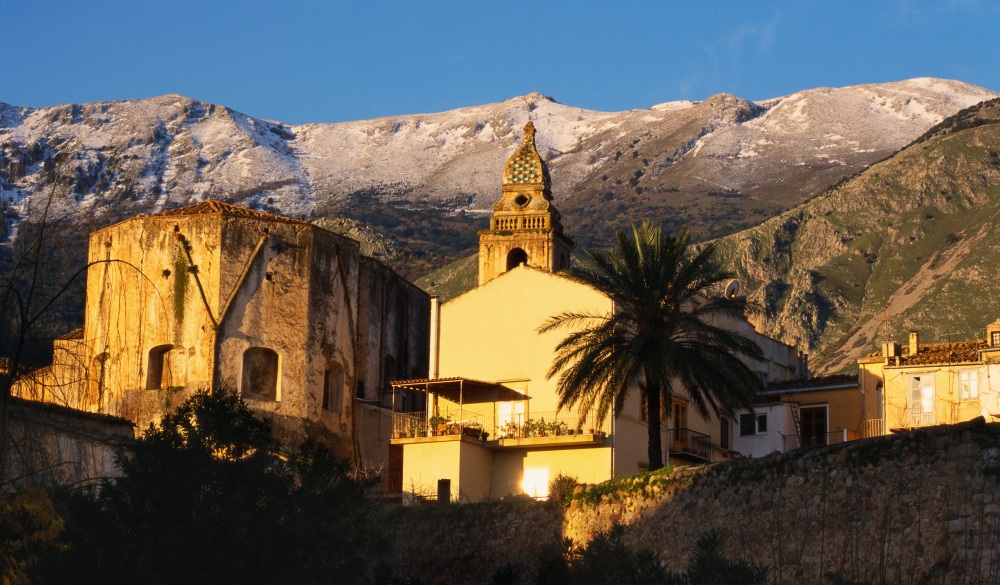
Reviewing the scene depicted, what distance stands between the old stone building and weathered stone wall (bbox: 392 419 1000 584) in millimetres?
14405

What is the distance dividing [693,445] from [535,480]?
640 centimetres

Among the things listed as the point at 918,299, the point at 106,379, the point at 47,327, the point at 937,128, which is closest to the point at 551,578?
the point at 47,327

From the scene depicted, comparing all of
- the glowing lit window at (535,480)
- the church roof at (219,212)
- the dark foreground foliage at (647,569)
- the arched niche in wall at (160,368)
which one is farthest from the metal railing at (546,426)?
the dark foreground foliage at (647,569)

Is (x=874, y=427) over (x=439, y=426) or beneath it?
over

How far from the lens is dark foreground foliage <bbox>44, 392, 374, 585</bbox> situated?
2984 centimetres

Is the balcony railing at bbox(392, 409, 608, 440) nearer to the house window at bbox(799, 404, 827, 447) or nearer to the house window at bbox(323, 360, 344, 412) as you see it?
the house window at bbox(323, 360, 344, 412)

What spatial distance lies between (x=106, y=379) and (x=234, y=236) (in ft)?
20.1

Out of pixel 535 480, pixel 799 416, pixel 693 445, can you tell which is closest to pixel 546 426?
pixel 535 480

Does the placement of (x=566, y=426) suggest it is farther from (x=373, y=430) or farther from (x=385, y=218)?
(x=385, y=218)

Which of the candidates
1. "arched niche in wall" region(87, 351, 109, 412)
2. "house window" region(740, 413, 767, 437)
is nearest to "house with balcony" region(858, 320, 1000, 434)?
"house window" region(740, 413, 767, 437)

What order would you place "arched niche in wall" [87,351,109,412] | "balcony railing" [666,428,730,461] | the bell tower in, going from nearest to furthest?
"balcony railing" [666,428,730,461] → "arched niche in wall" [87,351,109,412] → the bell tower

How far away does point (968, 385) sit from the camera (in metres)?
45.5

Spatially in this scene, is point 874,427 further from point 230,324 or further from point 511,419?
point 230,324

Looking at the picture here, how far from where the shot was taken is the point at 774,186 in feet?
615
